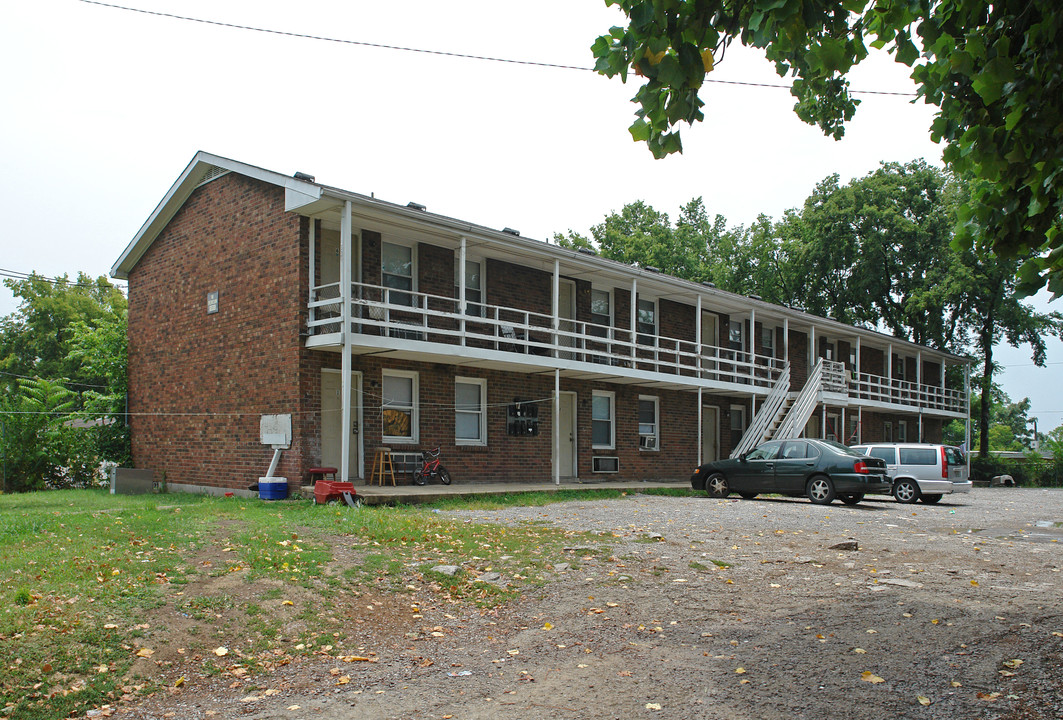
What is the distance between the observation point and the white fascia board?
15.8 m

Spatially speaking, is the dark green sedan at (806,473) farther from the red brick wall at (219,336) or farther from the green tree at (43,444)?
the green tree at (43,444)

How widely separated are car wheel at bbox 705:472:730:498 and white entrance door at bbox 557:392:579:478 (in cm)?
377

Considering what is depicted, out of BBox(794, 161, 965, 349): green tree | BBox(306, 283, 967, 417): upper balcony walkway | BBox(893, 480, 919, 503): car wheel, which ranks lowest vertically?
BBox(893, 480, 919, 503): car wheel

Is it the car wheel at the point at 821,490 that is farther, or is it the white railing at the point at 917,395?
the white railing at the point at 917,395

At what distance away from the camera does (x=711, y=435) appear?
28172 millimetres

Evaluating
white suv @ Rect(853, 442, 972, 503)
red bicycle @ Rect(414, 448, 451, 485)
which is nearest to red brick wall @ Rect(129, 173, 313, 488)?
red bicycle @ Rect(414, 448, 451, 485)

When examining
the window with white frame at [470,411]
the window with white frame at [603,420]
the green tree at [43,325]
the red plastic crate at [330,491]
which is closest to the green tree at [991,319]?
the window with white frame at [603,420]

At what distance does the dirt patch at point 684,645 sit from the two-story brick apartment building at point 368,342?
797 centimetres

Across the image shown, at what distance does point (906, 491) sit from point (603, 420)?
26.0 ft

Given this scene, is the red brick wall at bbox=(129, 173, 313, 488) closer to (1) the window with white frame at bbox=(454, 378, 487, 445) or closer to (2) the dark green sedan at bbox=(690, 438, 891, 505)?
(1) the window with white frame at bbox=(454, 378, 487, 445)

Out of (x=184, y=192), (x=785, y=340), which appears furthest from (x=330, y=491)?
(x=785, y=340)


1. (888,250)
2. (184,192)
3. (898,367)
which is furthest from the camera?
(888,250)

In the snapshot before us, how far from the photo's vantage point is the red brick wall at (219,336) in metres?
16.3

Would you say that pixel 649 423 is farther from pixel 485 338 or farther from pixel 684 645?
pixel 684 645
